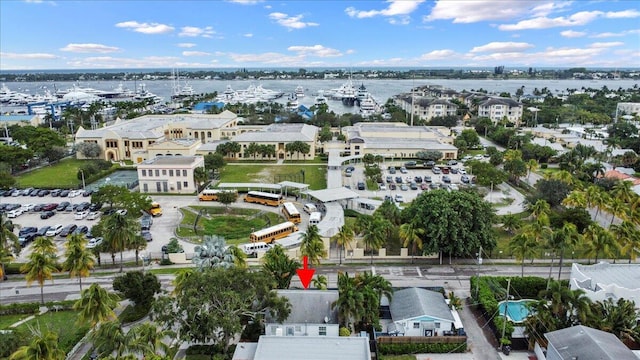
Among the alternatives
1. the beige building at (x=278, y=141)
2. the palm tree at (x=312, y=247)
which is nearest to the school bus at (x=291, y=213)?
the palm tree at (x=312, y=247)

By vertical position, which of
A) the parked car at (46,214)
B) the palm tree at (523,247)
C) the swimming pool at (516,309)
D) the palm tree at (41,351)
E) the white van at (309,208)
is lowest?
the swimming pool at (516,309)

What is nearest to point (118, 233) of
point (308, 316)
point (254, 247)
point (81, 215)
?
point (254, 247)

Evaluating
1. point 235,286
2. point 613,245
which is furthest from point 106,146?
point 613,245

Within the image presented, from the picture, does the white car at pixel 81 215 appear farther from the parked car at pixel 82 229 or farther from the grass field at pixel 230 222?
the grass field at pixel 230 222

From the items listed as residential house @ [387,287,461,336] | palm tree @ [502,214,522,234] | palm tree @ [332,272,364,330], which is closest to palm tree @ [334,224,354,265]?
residential house @ [387,287,461,336]

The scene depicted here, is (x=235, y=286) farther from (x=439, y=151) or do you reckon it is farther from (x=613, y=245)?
(x=439, y=151)

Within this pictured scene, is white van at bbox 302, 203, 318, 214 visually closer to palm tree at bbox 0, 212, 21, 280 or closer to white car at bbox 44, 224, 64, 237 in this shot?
white car at bbox 44, 224, 64, 237

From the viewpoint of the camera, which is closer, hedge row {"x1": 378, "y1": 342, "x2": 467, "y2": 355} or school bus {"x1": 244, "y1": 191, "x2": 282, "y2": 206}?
hedge row {"x1": 378, "y1": 342, "x2": 467, "y2": 355}
